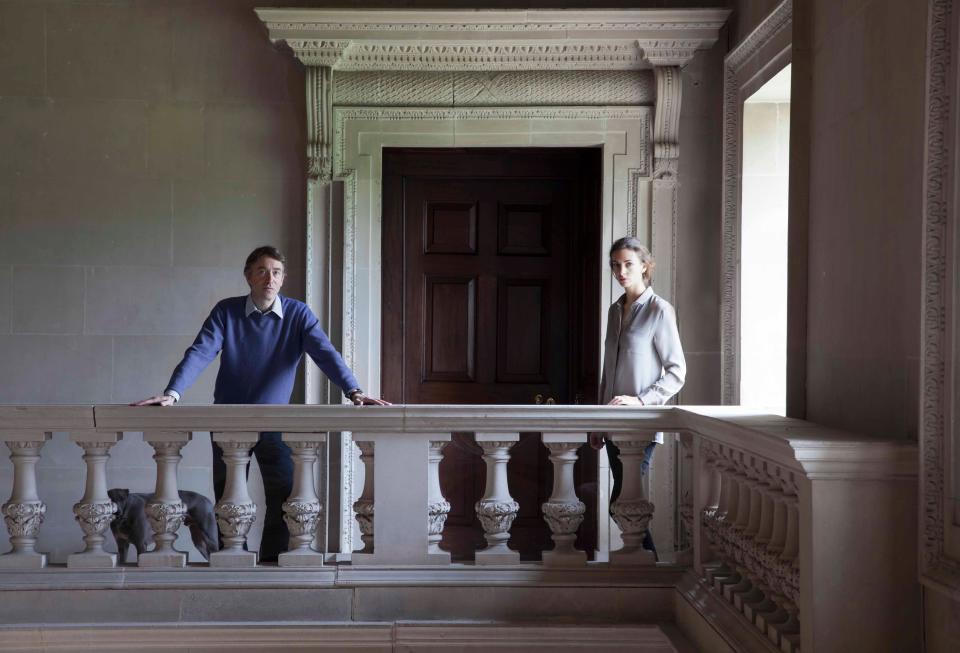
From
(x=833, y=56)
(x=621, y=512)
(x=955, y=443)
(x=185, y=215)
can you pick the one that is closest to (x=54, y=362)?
(x=185, y=215)

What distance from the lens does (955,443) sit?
214 cm

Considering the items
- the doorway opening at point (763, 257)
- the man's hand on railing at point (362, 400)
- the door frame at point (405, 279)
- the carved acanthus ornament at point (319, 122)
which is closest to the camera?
the man's hand on railing at point (362, 400)

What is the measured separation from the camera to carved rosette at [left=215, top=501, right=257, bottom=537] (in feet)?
10.9

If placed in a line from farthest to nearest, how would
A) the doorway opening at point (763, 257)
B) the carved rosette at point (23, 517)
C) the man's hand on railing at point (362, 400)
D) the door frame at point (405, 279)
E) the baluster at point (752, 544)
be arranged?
the door frame at point (405, 279), the doorway opening at point (763, 257), the man's hand on railing at point (362, 400), the carved rosette at point (23, 517), the baluster at point (752, 544)

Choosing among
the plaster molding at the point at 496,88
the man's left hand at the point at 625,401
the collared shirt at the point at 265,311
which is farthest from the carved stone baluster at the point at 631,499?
the plaster molding at the point at 496,88

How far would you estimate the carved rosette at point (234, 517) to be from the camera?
3.31 meters

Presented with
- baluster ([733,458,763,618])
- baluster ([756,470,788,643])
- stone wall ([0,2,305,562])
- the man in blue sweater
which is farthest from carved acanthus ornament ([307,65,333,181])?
baluster ([756,470,788,643])

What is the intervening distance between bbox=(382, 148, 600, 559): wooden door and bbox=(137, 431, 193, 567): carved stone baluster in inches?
86.9

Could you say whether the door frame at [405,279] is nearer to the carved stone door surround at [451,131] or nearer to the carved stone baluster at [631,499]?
the carved stone door surround at [451,131]

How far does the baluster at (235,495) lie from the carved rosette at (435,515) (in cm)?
60

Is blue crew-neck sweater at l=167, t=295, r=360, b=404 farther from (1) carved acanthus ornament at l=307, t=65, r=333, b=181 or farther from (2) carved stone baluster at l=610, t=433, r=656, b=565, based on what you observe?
(1) carved acanthus ornament at l=307, t=65, r=333, b=181

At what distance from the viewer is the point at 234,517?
333cm

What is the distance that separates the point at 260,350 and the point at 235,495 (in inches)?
28.8

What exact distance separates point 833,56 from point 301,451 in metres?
2.15
